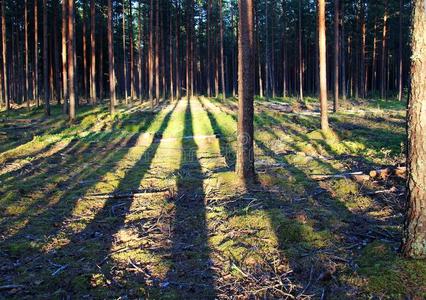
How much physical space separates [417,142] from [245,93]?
5734mm

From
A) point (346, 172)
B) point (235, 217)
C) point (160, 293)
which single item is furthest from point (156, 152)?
point (160, 293)

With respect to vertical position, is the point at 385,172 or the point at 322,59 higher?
the point at 322,59

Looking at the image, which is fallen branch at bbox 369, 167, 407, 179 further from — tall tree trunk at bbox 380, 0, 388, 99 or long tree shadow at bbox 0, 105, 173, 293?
tall tree trunk at bbox 380, 0, 388, 99

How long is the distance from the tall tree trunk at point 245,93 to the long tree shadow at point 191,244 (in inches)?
53.1

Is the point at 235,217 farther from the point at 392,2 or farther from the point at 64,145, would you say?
the point at 392,2

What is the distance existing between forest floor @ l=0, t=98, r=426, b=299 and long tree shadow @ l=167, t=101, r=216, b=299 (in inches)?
1.1

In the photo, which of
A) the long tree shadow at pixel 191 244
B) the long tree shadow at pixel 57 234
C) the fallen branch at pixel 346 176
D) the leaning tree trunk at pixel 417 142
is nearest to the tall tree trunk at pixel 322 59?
the fallen branch at pixel 346 176

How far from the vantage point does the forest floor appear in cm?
520

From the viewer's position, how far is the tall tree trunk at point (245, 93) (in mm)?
10266

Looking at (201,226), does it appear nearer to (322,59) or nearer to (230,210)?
(230,210)

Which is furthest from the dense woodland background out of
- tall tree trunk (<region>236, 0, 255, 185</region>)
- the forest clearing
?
tall tree trunk (<region>236, 0, 255, 185</region>)

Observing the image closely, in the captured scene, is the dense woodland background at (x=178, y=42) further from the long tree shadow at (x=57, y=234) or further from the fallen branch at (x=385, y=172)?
the fallen branch at (x=385, y=172)

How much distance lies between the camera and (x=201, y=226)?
773 cm

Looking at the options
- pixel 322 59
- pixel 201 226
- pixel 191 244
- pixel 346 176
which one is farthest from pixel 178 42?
pixel 191 244
